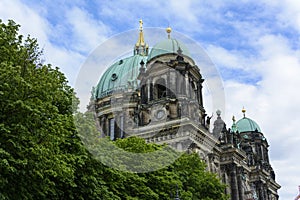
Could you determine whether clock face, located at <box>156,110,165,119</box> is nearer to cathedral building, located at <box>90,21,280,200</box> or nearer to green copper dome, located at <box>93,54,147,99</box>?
cathedral building, located at <box>90,21,280,200</box>

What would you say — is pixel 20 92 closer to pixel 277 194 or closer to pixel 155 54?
pixel 155 54

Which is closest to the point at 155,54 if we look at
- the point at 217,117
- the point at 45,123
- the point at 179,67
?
the point at 179,67

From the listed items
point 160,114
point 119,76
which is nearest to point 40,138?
point 160,114

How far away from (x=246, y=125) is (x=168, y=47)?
29629 mm

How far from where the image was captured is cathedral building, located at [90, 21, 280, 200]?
4347cm

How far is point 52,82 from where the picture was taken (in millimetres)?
20297

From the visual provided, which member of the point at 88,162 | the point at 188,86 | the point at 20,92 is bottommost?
the point at 88,162

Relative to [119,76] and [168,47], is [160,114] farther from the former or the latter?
[119,76]

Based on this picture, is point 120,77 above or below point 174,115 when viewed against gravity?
above

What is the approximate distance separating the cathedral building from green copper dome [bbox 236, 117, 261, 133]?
8376 millimetres

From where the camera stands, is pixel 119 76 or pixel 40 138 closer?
pixel 40 138

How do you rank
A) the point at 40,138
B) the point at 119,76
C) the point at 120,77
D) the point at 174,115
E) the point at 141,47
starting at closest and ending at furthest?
1. the point at 40,138
2. the point at 174,115
3. the point at 120,77
4. the point at 119,76
5. the point at 141,47

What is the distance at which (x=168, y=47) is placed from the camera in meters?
48.9

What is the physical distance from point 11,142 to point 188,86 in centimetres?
3022
